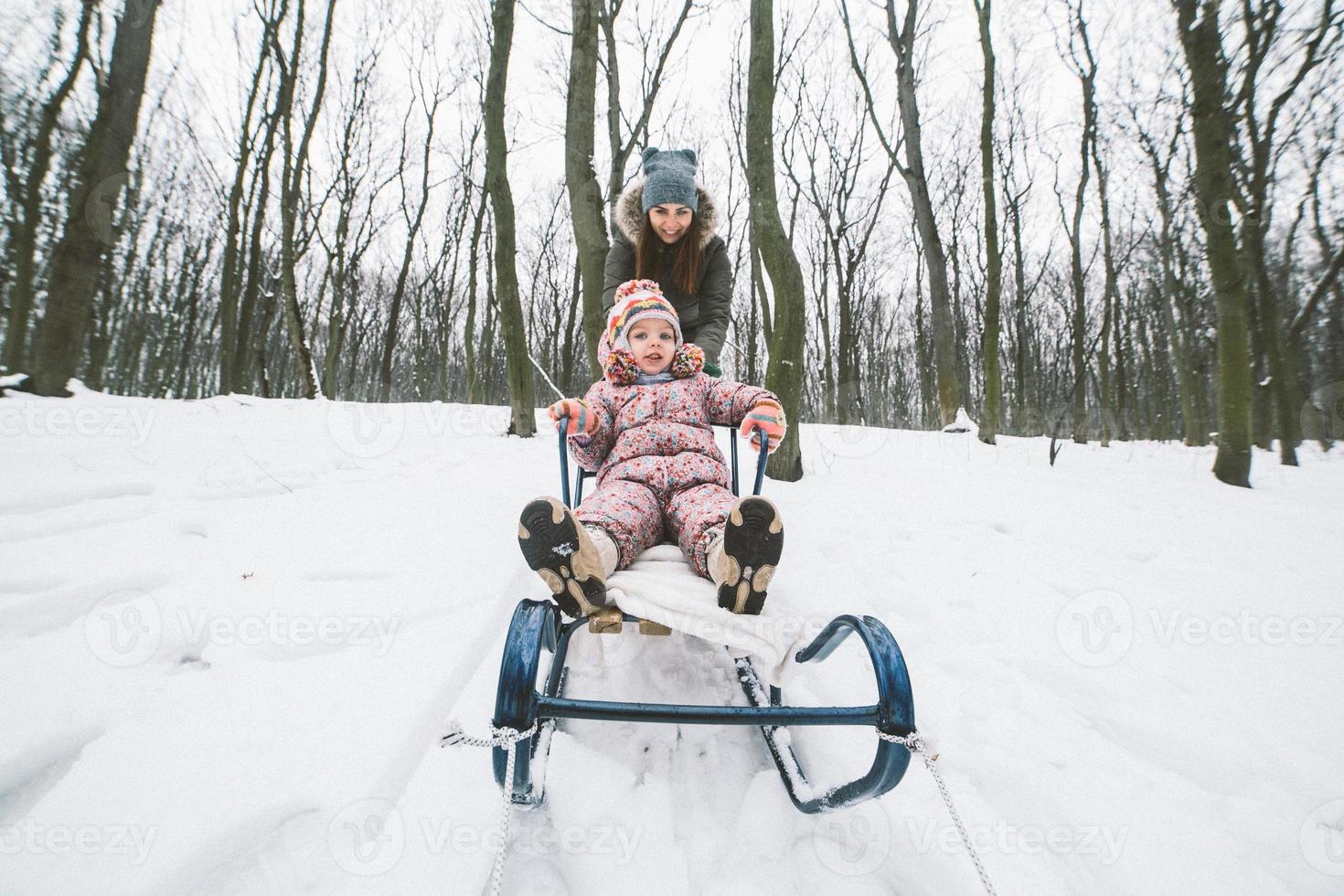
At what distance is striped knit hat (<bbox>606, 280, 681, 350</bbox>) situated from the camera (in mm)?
2162

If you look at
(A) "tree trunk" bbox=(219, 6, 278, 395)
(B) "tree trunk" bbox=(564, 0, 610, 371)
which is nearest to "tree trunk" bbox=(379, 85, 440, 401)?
(A) "tree trunk" bbox=(219, 6, 278, 395)

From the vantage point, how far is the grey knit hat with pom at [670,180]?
272 centimetres

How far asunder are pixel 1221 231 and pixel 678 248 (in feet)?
15.5

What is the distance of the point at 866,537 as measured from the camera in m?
2.81

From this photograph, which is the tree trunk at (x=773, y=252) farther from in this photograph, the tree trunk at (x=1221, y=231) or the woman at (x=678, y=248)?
the tree trunk at (x=1221, y=231)

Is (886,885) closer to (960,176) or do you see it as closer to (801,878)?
(801,878)

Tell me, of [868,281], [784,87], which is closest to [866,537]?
[784,87]

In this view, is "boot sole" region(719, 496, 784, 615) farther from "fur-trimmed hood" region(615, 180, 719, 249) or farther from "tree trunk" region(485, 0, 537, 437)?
"tree trunk" region(485, 0, 537, 437)

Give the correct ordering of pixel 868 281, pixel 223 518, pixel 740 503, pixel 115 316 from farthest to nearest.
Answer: pixel 868 281 < pixel 115 316 < pixel 223 518 < pixel 740 503

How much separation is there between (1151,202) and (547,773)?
1816cm

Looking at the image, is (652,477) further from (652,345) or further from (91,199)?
(91,199)

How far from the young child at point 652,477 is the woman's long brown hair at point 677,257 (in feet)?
1.85

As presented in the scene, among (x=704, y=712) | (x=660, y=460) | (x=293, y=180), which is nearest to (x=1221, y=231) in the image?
(x=660, y=460)

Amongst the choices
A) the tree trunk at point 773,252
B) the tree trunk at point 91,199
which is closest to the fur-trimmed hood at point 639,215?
the tree trunk at point 773,252
